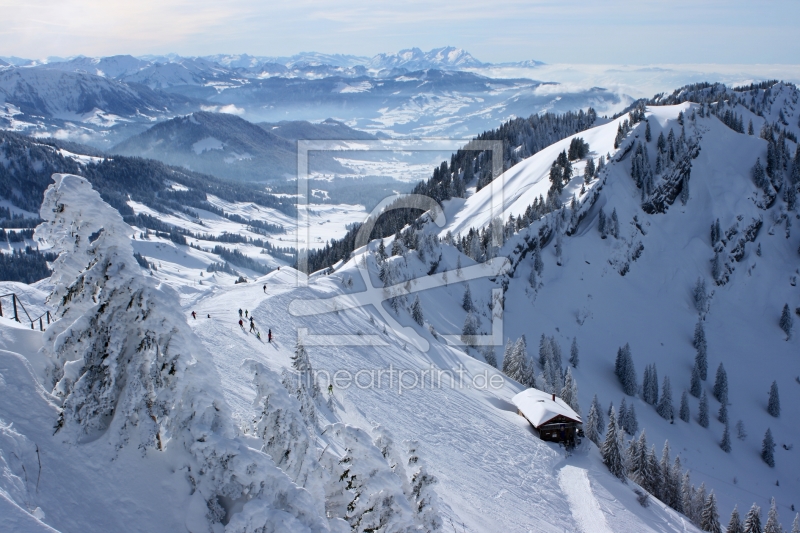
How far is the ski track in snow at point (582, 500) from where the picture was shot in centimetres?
2831

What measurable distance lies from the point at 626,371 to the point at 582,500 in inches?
2280

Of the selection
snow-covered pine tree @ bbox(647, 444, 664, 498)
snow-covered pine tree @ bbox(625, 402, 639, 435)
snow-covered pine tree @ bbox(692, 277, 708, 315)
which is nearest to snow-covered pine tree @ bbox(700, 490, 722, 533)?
snow-covered pine tree @ bbox(647, 444, 664, 498)

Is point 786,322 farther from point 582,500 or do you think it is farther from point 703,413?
point 582,500

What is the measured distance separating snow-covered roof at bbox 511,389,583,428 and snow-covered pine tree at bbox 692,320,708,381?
64.5m

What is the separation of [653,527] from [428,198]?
361ft

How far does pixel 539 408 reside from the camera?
40.0 metres

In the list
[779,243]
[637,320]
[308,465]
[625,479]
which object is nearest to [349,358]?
[625,479]

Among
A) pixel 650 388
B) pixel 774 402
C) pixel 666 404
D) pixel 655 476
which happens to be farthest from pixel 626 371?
pixel 655 476

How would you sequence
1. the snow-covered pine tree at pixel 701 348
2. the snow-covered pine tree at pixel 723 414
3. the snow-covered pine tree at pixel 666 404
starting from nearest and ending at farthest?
1. the snow-covered pine tree at pixel 666 404
2. the snow-covered pine tree at pixel 723 414
3. the snow-covered pine tree at pixel 701 348

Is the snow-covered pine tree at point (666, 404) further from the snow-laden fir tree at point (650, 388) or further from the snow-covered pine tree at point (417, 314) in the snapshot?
the snow-covered pine tree at point (417, 314)

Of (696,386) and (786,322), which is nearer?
(696,386)

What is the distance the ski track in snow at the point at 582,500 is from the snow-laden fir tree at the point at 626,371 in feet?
171

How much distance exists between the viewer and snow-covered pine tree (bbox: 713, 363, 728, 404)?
289 feet

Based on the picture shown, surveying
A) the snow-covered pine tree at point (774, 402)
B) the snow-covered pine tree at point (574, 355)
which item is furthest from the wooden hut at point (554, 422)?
the snow-covered pine tree at point (774, 402)
